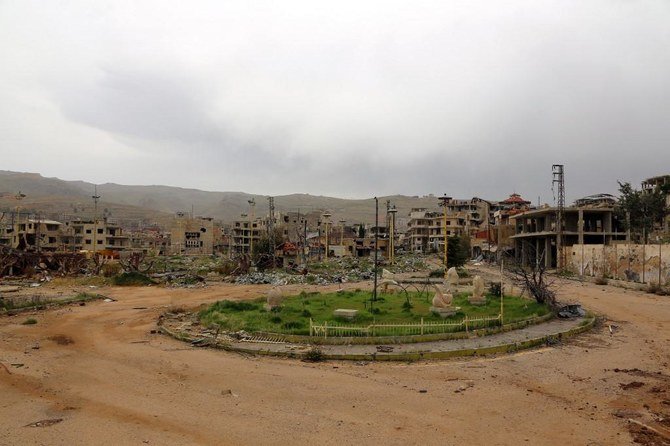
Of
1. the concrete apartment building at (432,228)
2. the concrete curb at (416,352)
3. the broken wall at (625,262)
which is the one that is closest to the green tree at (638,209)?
the broken wall at (625,262)

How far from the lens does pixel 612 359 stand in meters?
13.8

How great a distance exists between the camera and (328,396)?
35.5 ft

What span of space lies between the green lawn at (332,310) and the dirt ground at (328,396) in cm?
281

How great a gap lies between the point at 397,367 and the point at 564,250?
130ft

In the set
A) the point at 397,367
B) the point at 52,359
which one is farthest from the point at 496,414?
the point at 52,359

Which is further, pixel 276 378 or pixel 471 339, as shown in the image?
pixel 471 339

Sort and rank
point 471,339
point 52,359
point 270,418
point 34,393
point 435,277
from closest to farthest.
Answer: point 270,418, point 34,393, point 52,359, point 471,339, point 435,277

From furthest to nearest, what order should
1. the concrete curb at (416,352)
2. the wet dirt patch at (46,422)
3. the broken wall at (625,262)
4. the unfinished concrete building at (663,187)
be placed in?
the unfinished concrete building at (663,187), the broken wall at (625,262), the concrete curb at (416,352), the wet dirt patch at (46,422)

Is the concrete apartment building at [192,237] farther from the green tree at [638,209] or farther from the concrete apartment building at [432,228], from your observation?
the green tree at [638,209]

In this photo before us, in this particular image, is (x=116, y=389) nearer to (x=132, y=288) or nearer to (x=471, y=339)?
(x=471, y=339)

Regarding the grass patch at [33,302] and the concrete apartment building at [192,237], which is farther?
the concrete apartment building at [192,237]

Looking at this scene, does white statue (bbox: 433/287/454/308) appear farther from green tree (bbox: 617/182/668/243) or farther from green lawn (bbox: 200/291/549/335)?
green tree (bbox: 617/182/668/243)

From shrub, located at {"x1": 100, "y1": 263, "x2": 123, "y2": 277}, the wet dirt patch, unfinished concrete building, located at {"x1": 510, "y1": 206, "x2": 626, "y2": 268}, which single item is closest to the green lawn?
the wet dirt patch

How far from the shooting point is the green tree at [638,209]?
52.9 metres
